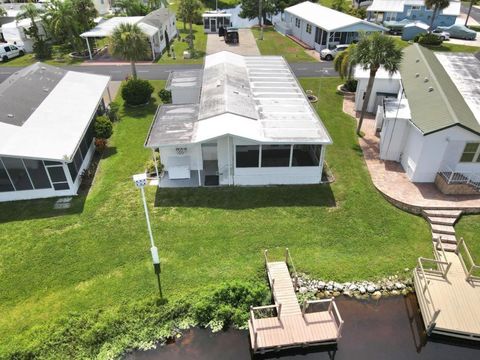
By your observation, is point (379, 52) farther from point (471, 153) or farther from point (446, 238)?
point (446, 238)

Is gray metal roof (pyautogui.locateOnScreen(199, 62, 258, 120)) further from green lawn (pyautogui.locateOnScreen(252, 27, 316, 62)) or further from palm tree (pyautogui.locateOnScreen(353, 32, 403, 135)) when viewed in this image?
green lawn (pyautogui.locateOnScreen(252, 27, 316, 62))

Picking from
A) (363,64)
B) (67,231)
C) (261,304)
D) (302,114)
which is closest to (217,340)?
(261,304)

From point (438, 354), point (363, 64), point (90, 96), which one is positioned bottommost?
point (438, 354)

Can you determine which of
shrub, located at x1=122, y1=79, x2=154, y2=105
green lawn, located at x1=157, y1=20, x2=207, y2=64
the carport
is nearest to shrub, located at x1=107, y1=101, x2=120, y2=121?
shrub, located at x1=122, y1=79, x2=154, y2=105

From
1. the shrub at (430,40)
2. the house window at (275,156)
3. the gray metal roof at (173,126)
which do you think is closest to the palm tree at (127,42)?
the gray metal roof at (173,126)

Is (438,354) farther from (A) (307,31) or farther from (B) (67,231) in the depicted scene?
(A) (307,31)

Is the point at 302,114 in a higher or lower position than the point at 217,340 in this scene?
higher

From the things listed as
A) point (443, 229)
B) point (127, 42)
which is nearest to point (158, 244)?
point (443, 229)
